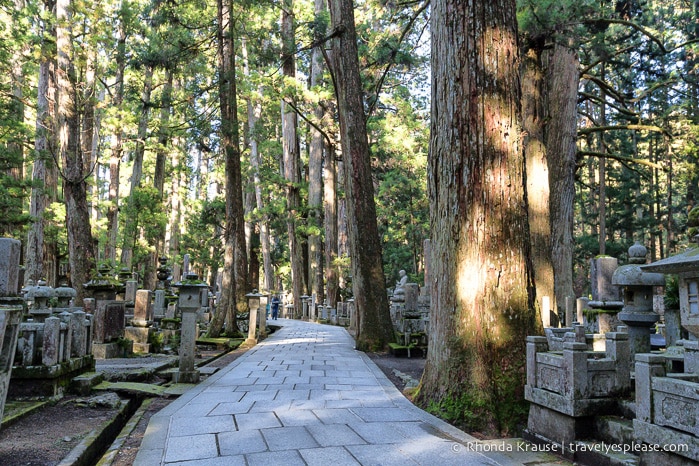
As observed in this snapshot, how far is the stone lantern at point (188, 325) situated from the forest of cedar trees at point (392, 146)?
3433mm

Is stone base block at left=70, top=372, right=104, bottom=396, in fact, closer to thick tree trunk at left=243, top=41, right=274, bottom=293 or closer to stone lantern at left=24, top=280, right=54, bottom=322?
stone lantern at left=24, top=280, right=54, bottom=322

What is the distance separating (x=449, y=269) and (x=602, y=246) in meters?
21.2

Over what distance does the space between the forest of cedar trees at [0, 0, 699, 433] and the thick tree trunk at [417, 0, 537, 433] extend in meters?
0.02

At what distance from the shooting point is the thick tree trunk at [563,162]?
474 inches

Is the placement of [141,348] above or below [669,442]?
below

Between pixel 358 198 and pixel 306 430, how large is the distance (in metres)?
7.32

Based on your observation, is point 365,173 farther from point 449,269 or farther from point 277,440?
point 277,440

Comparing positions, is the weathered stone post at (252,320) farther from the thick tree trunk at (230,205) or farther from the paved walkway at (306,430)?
the paved walkway at (306,430)

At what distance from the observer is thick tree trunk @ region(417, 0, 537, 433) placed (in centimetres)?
499

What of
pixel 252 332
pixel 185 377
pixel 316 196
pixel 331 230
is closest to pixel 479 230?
pixel 185 377

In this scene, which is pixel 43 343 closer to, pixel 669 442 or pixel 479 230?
pixel 479 230

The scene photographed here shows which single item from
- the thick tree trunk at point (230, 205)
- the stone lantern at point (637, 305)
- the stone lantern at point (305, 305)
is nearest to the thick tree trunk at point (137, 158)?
the thick tree trunk at point (230, 205)

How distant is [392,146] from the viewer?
22.3 meters

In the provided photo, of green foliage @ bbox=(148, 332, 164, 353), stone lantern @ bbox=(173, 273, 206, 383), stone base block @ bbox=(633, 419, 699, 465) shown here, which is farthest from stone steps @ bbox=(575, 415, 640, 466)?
green foliage @ bbox=(148, 332, 164, 353)
